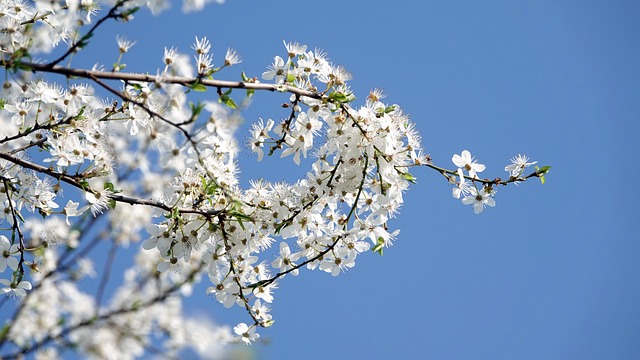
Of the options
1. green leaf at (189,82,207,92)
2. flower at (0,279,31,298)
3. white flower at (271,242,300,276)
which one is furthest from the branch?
flower at (0,279,31,298)

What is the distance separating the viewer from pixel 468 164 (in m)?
3.72

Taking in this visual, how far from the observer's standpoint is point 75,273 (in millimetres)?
6750

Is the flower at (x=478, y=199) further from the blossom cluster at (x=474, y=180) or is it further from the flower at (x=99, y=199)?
the flower at (x=99, y=199)

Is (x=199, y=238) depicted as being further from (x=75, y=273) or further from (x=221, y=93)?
(x=75, y=273)

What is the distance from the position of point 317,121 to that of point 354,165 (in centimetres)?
29

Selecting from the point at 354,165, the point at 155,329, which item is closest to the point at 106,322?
the point at 155,329

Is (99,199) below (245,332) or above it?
above

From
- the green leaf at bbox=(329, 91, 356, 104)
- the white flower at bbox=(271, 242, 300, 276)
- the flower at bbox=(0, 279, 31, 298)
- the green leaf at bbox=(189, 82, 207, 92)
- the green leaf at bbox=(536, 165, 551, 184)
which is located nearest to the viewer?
the green leaf at bbox=(189, 82, 207, 92)

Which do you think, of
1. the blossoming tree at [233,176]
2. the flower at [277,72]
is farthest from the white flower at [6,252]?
the flower at [277,72]

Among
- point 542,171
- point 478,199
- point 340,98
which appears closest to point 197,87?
point 340,98

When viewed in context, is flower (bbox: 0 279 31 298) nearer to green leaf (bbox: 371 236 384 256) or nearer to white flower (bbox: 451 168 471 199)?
green leaf (bbox: 371 236 384 256)

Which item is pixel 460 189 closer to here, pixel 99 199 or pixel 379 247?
pixel 379 247

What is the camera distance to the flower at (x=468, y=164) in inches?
146

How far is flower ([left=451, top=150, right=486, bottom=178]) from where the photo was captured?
12.2 feet
